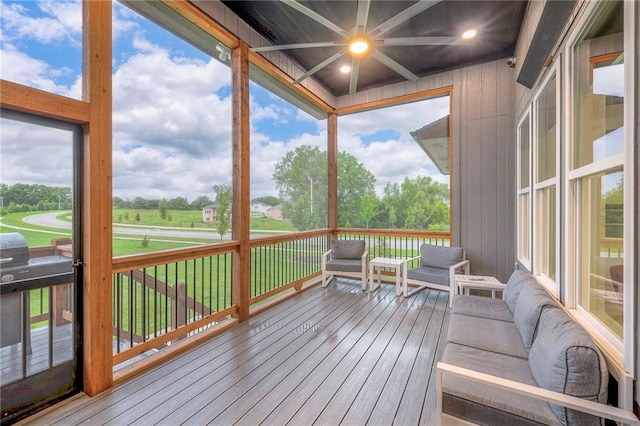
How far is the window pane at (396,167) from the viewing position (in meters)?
4.84

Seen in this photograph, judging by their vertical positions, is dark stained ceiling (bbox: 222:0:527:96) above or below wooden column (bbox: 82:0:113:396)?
above

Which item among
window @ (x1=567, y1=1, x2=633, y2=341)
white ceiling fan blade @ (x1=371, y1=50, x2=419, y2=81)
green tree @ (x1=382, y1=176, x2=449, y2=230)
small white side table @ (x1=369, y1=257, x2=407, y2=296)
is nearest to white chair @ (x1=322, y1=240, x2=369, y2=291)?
small white side table @ (x1=369, y1=257, x2=407, y2=296)

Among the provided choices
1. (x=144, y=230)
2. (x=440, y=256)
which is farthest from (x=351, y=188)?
(x=144, y=230)

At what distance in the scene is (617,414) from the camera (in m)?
1.11

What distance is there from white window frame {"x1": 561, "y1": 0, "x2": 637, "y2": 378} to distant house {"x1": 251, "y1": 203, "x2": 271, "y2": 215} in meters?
3.24

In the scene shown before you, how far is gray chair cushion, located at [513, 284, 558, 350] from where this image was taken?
5.88 ft

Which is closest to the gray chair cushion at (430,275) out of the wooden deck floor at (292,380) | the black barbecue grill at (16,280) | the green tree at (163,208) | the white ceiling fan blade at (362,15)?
the wooden deck floor at (292,380)

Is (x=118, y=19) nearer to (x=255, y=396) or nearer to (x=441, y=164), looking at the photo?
(x=255, y=396)

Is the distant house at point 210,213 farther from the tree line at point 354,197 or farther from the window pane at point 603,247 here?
the window pane at point 603,247

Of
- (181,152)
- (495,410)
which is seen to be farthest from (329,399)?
(181,152)

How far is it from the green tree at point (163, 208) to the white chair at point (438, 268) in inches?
135

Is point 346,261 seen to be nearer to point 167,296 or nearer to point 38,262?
point 167,296

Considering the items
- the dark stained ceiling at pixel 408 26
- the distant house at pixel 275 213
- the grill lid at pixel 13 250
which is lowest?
the grill lid at pixel 13 250

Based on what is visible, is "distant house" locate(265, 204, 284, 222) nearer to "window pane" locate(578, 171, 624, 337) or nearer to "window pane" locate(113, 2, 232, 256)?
"window pane" locate(113, 2, 232, 256)
